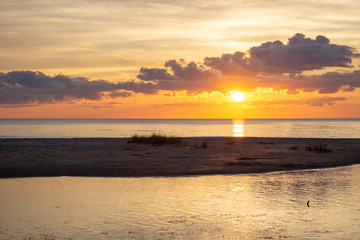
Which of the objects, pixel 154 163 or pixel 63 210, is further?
pixel 154 163

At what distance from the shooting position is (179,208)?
15.7m

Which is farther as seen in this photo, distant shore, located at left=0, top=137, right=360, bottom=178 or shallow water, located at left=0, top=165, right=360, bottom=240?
distant shore, located at left=0, top=137, right=360, bottom=178

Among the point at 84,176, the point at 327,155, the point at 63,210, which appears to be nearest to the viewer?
the point at 63,210

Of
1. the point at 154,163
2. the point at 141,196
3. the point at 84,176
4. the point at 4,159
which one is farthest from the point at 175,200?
the point at 4,159

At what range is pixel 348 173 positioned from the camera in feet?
86.3

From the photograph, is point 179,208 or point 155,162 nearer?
point 179,208

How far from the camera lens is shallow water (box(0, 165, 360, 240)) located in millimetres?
12508

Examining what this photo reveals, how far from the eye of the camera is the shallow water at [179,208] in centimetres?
1251

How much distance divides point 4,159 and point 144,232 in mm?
23378

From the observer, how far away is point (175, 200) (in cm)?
1733

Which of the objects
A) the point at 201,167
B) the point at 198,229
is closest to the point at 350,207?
the point at 198,229

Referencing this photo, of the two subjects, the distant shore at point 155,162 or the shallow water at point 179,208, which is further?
the distant shore at point 155,162

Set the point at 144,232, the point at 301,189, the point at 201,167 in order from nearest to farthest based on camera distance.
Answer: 1. the point at 144,232
2. the point at 301,189
3. the point at 201,167

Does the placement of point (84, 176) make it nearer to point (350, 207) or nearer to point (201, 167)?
point (201, 167)
